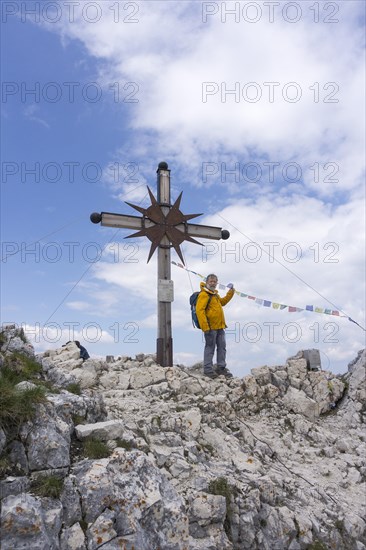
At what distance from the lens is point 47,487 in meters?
5.29

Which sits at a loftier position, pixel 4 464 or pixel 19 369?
pixel 19 369

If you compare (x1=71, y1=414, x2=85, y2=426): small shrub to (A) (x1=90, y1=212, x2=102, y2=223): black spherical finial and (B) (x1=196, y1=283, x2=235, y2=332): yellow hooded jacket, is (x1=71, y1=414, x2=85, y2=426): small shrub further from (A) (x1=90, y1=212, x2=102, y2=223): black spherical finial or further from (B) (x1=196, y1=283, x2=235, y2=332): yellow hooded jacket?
(A) (x1=90, y1=212, x2=102, y2=223): black spherical finial

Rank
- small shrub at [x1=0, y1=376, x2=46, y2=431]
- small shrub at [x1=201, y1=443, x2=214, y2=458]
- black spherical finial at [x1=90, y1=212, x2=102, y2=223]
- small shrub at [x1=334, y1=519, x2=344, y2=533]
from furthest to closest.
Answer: black spherical finial at [x1=90, y1=212, x2=102, y2=223], small shrub at [x1=201, y1=443, x2=214, y2=458], small shrub at [x1=334, y1=519, x2=344, y2=533], small shrub at [x1=0, y1=376, x2=46, y2=431]

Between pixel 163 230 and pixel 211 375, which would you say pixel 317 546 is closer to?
pixel 211 375

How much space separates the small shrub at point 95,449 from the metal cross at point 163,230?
6408mm

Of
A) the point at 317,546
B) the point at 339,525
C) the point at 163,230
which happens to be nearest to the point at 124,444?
the point at 317,546

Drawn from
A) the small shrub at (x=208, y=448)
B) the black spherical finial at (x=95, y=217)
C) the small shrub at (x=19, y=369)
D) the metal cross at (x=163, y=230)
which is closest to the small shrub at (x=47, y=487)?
the small shrub at (x=19, y=369)

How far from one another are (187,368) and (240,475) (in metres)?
5.69

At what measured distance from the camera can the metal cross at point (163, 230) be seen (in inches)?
511

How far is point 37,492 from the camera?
522 centimetres

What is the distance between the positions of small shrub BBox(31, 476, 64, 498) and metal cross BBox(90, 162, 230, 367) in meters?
7.31

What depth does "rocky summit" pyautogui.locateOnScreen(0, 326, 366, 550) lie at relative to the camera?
5.30 metres

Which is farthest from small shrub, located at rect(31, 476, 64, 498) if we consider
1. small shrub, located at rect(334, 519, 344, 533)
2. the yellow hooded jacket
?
the yellow hooded jacket

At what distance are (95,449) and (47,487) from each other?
941 millimetres
